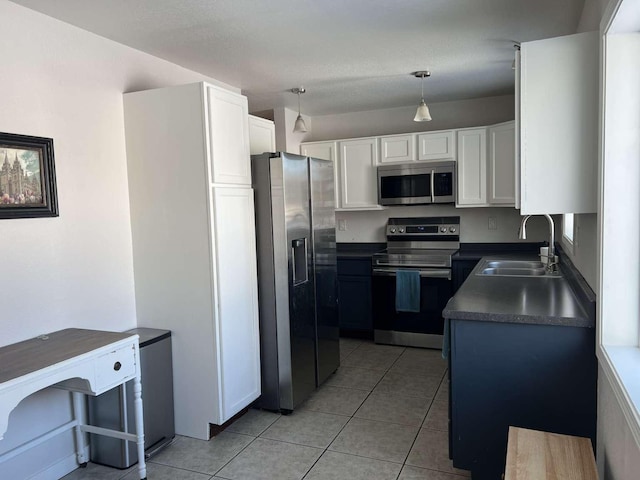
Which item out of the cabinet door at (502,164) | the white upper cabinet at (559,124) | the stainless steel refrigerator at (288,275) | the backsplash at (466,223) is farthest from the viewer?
the backsplash at (466,223)

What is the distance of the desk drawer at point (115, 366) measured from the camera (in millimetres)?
2146

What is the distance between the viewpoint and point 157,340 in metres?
2.77

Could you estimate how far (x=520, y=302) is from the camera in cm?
A: 237

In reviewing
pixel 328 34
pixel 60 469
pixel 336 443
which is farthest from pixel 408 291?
pixel 60 469

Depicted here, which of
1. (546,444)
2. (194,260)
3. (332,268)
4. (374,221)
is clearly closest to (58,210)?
(194,260)

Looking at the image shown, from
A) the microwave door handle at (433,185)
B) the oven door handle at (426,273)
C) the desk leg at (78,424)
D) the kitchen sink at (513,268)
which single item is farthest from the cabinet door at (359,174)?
the desk leg at (78,424)

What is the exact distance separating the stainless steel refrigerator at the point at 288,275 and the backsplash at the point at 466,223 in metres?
1.86

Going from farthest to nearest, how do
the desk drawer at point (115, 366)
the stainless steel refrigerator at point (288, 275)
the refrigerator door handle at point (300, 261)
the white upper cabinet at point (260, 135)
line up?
1. the white upper cabinet at point (260, 135)
2. the refrigerator door handle at point (300, 261)
3. the stainless steel refrigerator at point (288, 275)
4. the desk drawer at point (115, 366)

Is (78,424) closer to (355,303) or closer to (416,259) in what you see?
(355,303)

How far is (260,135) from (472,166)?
82.2 inches

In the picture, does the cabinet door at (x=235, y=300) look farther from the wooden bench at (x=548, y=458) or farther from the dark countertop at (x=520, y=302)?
the wooden bench at (x=548, y=458)

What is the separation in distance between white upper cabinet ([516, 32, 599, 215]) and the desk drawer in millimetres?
1979

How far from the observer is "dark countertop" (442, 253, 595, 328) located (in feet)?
6.80

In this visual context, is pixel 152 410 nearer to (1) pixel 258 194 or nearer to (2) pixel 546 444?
(1) pixel 258 194
